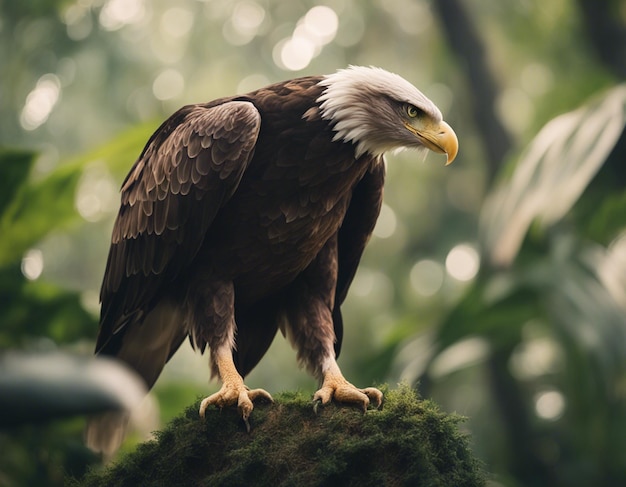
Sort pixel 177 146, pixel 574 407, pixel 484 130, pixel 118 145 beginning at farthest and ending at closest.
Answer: pixel 484 130
pixel 574 407
pixel 118 145
pixel 177 146

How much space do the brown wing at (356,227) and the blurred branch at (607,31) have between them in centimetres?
736

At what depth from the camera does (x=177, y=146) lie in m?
4.43

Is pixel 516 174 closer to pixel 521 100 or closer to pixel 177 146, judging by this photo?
pixel 177 146

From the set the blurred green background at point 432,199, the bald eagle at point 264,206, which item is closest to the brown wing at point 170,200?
the bald eagle at point 264,206

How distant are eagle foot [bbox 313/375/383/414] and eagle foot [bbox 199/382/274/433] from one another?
8.2 inches

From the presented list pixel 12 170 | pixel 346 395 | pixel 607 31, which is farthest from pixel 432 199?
pixel 346 395

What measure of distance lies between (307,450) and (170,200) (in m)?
1.58

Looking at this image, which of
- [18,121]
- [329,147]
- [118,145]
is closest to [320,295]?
[329,147]

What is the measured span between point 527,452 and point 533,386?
2.15 m

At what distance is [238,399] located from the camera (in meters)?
3.74

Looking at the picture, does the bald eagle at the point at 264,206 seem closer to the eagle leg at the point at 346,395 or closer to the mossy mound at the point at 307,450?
the eagle leg at the point at 346,395

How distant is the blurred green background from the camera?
661 centimetres

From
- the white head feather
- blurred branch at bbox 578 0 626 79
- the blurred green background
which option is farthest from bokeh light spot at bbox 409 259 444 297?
the white head feather

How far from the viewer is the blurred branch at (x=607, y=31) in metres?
11.0
